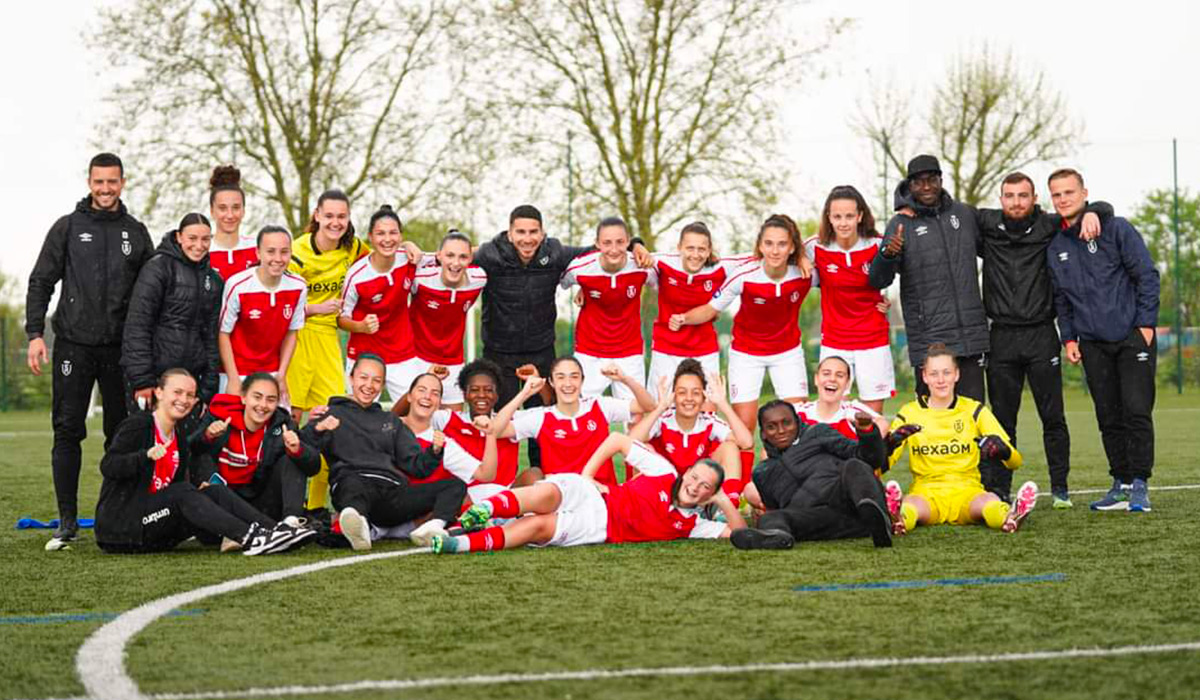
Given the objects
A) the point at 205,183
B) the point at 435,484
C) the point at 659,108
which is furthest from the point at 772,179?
the point at 435,484

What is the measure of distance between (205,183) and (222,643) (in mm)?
20854

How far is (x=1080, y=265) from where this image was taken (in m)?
7.92

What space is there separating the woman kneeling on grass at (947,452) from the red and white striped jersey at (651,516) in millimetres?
997

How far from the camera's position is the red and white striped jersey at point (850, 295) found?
333 inches

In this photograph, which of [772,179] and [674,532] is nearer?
[674,532]

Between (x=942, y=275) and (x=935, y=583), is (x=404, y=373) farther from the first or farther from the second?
(x=935, y=583)

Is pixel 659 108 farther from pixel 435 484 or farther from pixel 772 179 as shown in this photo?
pixel 435 484

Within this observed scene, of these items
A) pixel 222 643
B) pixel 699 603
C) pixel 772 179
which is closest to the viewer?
pixel 222 643

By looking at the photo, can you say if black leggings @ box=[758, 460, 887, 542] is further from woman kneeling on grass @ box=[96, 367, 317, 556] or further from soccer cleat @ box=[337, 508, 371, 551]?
woman kneeling on grass @ box=[96, 367, 317, 556]

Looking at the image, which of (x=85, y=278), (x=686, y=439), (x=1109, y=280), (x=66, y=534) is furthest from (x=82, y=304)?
(x=1109, y=280)

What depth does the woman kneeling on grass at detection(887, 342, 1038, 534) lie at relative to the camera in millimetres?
7383

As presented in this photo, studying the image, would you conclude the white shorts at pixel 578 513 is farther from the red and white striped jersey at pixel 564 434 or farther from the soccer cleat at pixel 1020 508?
Result: the soccer cleat at pixel 1020 508

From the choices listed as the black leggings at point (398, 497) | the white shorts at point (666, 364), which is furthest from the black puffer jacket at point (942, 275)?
the black leggings at point (398, 497)

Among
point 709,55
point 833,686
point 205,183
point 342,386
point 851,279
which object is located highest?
point 709,55
